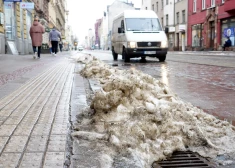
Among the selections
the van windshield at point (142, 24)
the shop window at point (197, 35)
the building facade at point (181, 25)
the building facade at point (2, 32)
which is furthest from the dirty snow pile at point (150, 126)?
the building facade at point (181, 25)

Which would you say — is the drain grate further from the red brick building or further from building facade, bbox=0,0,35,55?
the red brick building

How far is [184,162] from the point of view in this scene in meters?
2.38

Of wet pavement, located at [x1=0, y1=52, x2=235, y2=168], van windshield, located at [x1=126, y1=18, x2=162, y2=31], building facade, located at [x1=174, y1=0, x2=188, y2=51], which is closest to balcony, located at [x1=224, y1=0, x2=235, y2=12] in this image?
building facade, located at [x1=174, y1=0, x2=188, y2=51]

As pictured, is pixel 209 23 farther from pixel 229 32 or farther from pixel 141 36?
pixel 141 36

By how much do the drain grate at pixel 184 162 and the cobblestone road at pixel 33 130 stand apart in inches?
29.0

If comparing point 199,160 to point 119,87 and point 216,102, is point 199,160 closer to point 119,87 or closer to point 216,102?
point 119,87

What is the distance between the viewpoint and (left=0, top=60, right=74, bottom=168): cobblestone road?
208 centimetres

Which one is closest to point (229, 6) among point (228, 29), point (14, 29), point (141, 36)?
point (228, 29)

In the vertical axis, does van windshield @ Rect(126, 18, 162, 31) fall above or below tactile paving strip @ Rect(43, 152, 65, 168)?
above

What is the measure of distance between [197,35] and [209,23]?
349 centimetres

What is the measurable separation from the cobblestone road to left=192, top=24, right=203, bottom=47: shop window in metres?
36.2

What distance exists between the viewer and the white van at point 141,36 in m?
14.4

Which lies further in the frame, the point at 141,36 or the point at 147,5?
the point at 147,5

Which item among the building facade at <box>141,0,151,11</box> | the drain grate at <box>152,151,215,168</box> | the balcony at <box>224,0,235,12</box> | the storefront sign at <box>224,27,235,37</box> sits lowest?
the drain grate at <box>152,151,215,168</box>
